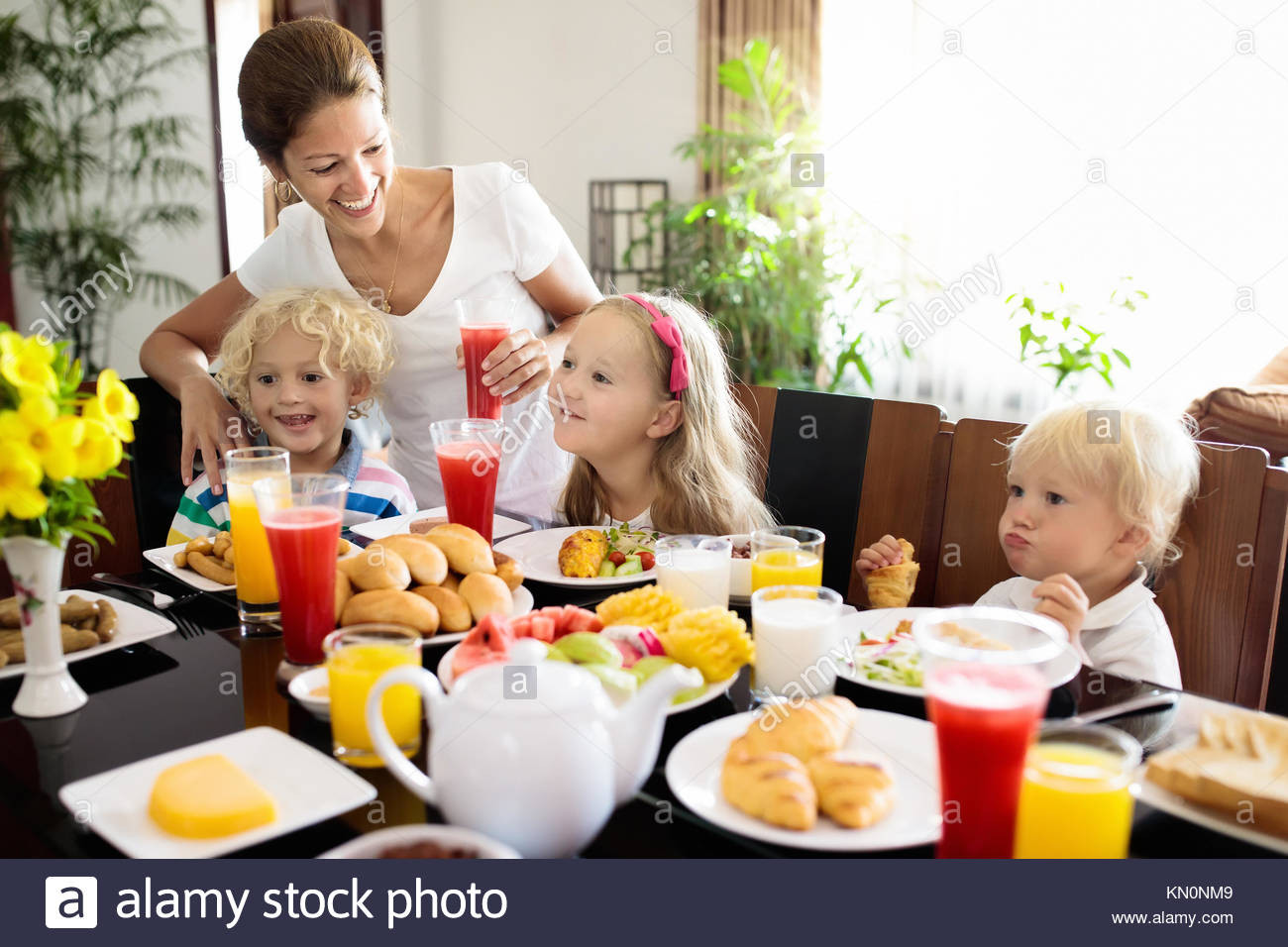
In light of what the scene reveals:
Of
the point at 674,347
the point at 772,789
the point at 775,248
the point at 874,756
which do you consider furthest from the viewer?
the point at 775,248

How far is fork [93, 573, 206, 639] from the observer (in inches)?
56.3

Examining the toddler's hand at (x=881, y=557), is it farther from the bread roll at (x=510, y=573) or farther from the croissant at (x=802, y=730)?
the croissant at (x=802, y=730)

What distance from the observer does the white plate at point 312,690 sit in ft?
3.68

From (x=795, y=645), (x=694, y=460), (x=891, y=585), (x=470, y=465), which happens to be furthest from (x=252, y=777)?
(x=694, y=460)

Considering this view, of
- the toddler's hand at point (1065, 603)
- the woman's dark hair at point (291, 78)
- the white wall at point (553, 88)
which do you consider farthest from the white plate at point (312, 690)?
the white wall at point (553, 88)

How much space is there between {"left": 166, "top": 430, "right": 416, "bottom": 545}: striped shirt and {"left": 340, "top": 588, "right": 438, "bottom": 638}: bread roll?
694 millimetres

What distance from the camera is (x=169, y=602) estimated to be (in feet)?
4.98

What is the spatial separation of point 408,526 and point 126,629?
1.77 feet

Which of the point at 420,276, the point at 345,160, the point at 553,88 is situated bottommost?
the point at 420,276

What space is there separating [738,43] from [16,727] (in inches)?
197

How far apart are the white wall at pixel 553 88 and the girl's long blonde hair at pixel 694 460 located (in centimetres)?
379

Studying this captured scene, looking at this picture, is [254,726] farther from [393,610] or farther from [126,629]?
[126,629]
